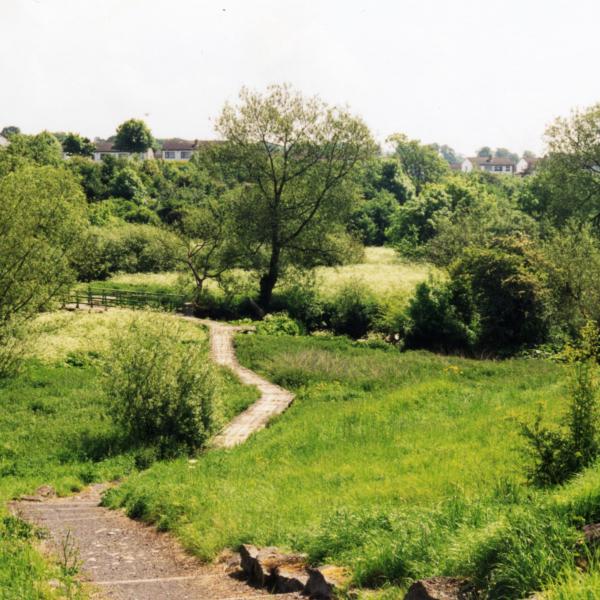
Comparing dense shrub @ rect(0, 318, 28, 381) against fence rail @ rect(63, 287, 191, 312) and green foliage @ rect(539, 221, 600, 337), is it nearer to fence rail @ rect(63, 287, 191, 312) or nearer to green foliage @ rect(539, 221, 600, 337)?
fence rail @ rect(63, 287, 191, 312)

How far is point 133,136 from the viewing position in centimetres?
11588

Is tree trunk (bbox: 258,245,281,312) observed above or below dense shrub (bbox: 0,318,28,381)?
above

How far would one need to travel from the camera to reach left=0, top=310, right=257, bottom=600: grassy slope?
8.41 m

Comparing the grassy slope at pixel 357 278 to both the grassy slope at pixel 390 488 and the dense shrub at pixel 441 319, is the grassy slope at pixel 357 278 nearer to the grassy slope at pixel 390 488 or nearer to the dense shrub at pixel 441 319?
the dense shrub at pixel 441 319

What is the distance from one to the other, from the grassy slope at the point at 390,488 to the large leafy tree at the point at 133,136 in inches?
3913

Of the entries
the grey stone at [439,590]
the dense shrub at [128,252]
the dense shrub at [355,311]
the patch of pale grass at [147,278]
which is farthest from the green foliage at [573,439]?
the dense shrub at [128,252]

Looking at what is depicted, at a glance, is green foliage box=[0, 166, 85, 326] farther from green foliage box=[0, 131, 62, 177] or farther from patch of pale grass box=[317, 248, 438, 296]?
green foliage box=[0, 131, 62, 177]

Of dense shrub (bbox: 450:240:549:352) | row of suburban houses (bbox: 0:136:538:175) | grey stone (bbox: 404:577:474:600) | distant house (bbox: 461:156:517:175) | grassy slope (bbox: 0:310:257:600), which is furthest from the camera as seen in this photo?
distant house (bbox: 461:156:517:175)

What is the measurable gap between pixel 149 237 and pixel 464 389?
132ft

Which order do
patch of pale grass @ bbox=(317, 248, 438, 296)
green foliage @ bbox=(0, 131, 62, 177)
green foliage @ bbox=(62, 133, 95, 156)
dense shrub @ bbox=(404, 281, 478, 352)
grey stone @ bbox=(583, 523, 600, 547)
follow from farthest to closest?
green foliage @ bbox=(62, 133, 95, 156) < green foliage @ bbox=(0, 131, 62, 177) < patch of pale grass @ bbox=(317, 248, 438, 296) < dense shrub @ bbox=(404, 281, 478, 352) < grey stone @ bbox=(583, 523, 600, 547)

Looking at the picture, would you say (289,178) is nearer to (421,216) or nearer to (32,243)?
(32,243)

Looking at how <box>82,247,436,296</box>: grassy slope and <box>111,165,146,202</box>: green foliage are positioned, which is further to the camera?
<box>111,165,146,202</box>: green foliage

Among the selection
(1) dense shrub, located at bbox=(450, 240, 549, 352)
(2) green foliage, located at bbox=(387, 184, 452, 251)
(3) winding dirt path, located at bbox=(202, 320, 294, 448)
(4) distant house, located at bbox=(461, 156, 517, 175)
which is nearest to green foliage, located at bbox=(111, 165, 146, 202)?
(2) green foliage, located at bbox=(387, 184, 452, 251)

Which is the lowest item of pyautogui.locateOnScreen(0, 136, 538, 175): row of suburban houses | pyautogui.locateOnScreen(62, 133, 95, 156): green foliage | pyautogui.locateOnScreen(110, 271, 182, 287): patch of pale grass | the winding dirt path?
the winding dirt path
